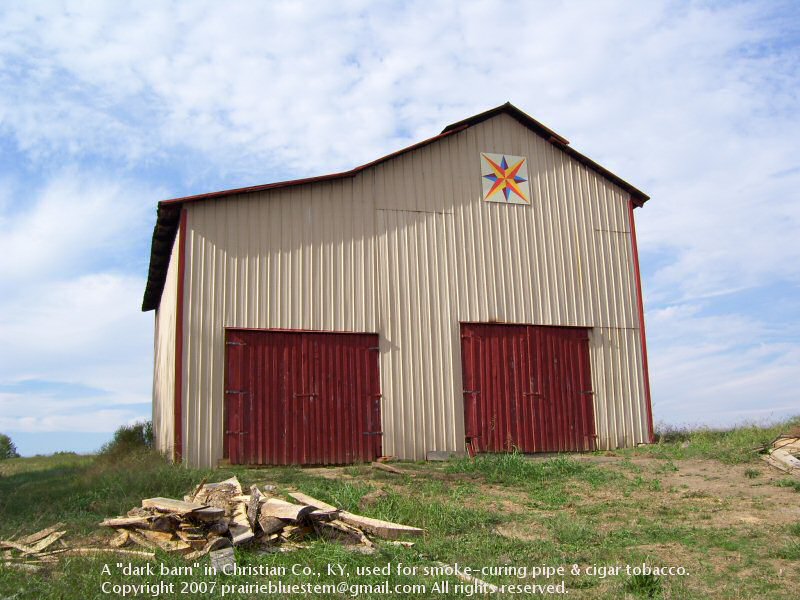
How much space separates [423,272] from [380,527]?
904cm

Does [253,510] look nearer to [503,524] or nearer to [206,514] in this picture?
[206,514]

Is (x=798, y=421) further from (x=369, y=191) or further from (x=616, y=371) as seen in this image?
(x=369, y=191)

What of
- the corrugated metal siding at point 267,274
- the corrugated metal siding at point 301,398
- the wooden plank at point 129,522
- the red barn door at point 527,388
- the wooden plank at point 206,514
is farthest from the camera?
the red barn door at point 527,388

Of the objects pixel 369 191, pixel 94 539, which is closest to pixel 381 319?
pixel 369 191

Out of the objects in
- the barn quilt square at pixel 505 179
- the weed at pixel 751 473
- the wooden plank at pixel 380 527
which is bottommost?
the weed at pixel 751 473

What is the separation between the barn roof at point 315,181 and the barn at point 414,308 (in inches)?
2.3

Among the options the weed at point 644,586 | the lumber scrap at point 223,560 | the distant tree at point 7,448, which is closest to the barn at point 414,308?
the lumber scrap at point 223,560

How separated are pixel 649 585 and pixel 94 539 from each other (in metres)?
6.31

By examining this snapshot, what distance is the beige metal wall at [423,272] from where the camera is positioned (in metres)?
15.7

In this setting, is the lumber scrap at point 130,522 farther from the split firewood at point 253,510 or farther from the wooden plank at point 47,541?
the split firewood at point 253,510

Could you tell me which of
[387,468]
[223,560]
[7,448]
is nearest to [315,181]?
[387,468]

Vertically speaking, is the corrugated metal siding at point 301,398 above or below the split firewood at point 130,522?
above

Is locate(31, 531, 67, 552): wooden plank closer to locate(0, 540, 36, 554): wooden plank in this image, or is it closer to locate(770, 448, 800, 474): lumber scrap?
locate(0, 540, 36, 554): wooden plank

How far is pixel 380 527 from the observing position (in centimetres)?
918
